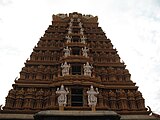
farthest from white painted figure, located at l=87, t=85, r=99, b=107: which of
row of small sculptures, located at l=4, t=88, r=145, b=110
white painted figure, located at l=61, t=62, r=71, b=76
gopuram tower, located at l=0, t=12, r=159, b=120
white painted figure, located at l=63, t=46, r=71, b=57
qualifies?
white painted figure, located at l=63, t=46, r=71, b=57

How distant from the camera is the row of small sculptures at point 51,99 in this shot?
23.8m

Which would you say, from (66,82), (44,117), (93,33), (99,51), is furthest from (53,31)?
(44,117)

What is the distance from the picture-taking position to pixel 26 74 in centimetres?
2719

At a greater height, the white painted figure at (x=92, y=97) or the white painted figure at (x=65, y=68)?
the white painted figure at (x=65, y=68)

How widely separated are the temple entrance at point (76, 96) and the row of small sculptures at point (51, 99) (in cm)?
184

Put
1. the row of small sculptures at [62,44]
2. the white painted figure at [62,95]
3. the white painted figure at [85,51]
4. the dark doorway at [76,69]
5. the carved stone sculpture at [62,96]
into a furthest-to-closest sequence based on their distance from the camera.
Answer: the row of small sculptures at [62,44] < the white painted figure at [85,51] < the dark doorway at [76,69] < the white painted figure at [62,95] < the carved stone sculpture at [62,96]

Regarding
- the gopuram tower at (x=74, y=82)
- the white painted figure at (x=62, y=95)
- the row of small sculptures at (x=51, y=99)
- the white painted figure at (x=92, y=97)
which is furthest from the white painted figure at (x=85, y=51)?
Result: the white painted figure at (x=62, y=95)

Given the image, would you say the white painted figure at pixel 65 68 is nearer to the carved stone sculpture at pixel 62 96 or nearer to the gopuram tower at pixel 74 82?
the gopuram tower at pixel 74 82

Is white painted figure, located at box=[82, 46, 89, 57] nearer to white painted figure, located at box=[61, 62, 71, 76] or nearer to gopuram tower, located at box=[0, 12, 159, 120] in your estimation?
gopuram tower, located at box=[0, 12, 159, 120]

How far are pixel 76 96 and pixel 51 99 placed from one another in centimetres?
268

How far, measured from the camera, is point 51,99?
24016 mm

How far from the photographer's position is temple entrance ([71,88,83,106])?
24702 millimetres

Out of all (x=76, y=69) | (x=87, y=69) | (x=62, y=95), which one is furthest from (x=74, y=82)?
(x=76, y=69)

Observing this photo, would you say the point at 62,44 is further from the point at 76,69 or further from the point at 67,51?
the point at 76,69
